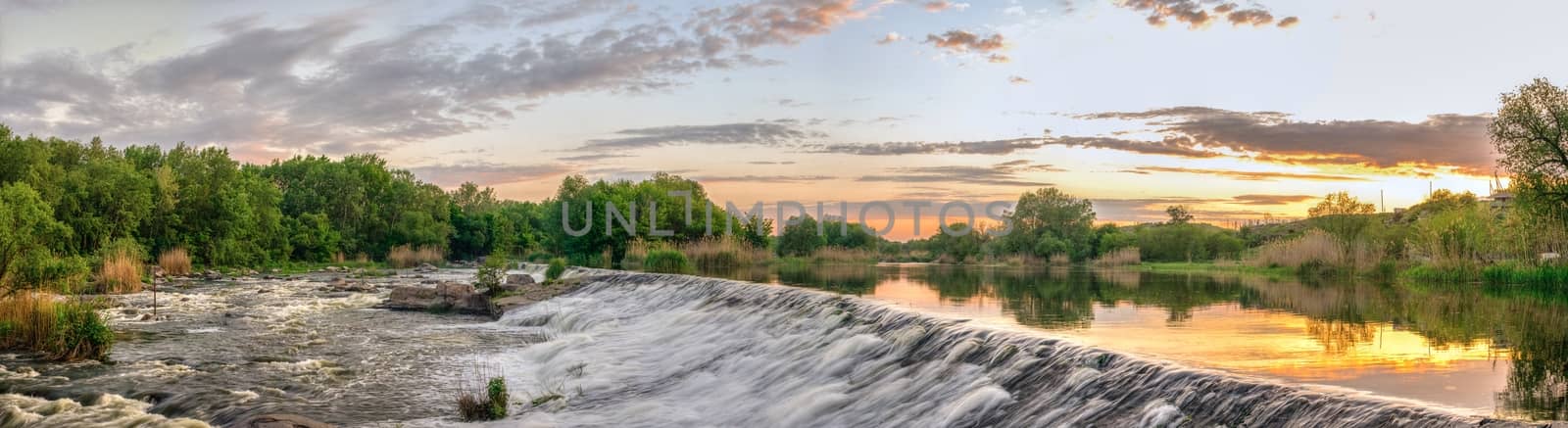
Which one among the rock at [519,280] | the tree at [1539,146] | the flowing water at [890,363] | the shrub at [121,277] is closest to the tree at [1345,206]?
the tree at [1539,146]

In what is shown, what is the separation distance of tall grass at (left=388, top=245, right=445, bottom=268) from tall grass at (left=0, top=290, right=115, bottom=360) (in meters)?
53.2

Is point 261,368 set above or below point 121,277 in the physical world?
below

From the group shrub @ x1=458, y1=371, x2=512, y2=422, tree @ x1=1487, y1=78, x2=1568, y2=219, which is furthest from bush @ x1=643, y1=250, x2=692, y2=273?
tree @ x1=1487, y1=78, x2=1568, y2=219

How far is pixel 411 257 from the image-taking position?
238ft

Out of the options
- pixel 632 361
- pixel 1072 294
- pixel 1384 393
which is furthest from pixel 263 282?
pixel 1384 393

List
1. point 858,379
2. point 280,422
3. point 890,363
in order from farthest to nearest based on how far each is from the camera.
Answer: point 890,363
point 858,379
point 280,422

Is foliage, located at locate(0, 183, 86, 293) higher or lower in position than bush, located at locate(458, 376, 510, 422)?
higher

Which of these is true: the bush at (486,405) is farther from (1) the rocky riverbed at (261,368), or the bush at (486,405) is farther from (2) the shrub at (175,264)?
(2) the shrub at (175,264)

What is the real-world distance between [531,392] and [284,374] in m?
4.65

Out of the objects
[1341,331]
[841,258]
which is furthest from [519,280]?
[841,258]

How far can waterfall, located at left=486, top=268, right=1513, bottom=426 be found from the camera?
6789 millimetres

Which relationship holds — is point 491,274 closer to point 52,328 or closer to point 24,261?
point 24,261

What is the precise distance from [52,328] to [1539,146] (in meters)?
45.4

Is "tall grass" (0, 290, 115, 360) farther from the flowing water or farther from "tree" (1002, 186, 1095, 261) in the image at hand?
"tree" (1002, 186, 1095, 261)
